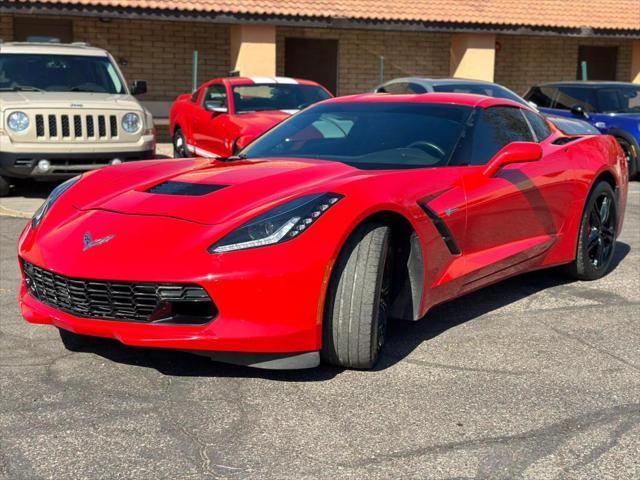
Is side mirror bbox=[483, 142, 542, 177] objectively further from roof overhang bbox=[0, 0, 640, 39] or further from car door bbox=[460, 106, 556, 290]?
roof overhang bbox=[0, 0, 640, 39]

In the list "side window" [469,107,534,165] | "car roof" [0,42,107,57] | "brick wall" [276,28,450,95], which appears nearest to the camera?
"side window" [469,107,534,165]

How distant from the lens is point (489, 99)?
5.67 meters

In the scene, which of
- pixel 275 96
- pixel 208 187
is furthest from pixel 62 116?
pixel 208 187

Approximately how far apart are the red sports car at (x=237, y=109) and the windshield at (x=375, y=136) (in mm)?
5204

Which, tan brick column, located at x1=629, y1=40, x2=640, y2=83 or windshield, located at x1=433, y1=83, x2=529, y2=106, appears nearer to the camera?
windshield, located at x1=433, y1=83, x2=529, y2=106

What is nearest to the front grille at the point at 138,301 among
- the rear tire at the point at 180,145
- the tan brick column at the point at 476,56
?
the rear tire at the point at 180,145

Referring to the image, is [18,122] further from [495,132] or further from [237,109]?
[495,132]

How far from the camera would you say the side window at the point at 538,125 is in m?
6.00

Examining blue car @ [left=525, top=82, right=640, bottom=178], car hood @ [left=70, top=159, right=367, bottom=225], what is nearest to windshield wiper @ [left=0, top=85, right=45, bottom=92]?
car hood @ [left=70, top=159, right=367, bottom=225]

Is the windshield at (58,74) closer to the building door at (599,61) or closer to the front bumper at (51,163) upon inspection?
the front bumper at (51,163)

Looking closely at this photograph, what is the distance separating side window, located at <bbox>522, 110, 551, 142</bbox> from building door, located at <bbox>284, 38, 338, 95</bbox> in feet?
49.7

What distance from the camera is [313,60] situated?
69.6ft

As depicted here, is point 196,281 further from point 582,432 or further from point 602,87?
point 602,87

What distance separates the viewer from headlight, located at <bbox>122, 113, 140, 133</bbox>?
10555 mm
